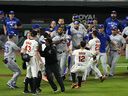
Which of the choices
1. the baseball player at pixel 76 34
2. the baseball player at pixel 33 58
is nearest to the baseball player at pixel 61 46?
the baseball player at pixel 76 34

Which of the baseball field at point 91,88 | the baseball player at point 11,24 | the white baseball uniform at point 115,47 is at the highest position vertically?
the baseball player at point 11,24

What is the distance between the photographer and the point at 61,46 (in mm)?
19938

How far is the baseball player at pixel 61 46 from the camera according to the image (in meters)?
19.6

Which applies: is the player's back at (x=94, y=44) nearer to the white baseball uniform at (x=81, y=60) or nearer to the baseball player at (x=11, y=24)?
the white baseball uniform at (x=81, y=60)

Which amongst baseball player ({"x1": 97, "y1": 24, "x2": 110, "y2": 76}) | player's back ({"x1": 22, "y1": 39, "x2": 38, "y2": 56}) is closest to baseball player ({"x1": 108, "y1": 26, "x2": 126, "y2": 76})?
baseball player ({"x1": 97, "y1": 24, "x2": 110, "y2": 76})

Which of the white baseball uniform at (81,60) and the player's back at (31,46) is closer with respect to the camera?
the player's back at (31,46)

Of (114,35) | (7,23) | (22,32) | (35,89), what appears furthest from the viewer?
(22,32)

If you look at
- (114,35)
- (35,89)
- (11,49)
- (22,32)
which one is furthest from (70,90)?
(22,32)

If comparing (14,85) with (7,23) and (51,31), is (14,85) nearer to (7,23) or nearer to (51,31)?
(51,31)

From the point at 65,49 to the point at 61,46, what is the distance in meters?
0.20

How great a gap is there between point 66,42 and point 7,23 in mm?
4719

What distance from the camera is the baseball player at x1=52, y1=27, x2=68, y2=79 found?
64.2 ft

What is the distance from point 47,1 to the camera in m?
31.5

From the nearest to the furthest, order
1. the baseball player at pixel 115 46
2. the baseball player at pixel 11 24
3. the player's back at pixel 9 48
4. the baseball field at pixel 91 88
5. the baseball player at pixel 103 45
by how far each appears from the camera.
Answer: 1. the baseball field at pixel 91 88
2. the player's back at pixel 9 48
3. the baseball player at pixel 103 45
4. the baseball player at pixel 115 46
5. the baseball player at pixel 11 24
